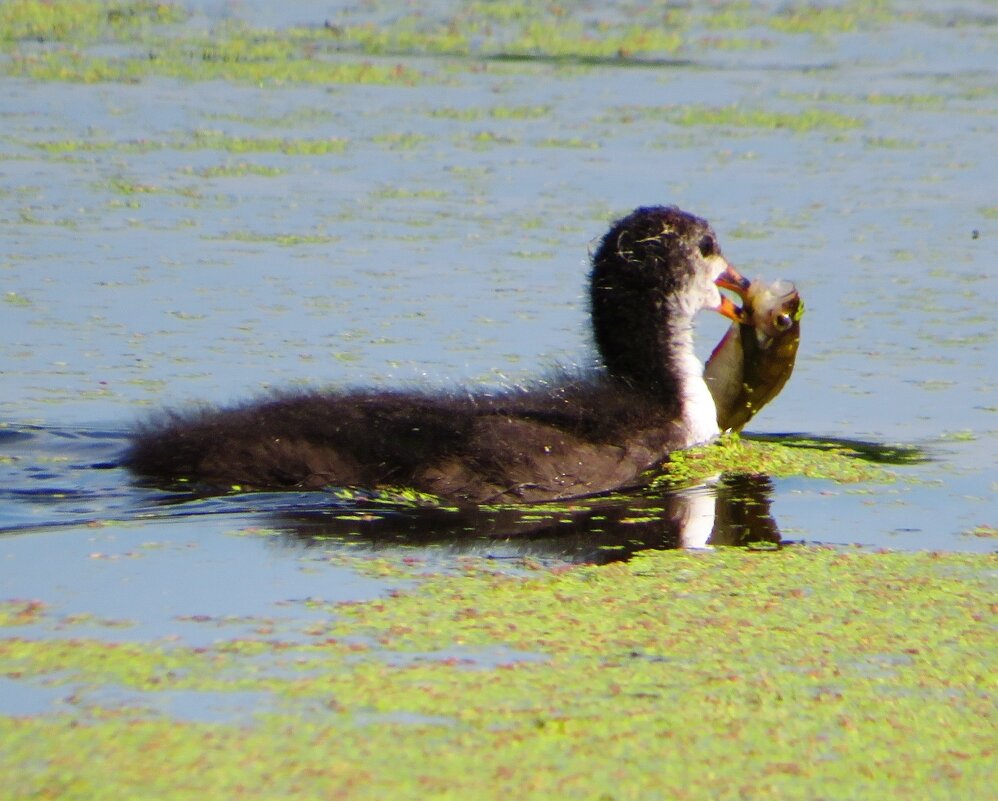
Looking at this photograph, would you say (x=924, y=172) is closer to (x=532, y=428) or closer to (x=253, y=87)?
(x=253, y=87)

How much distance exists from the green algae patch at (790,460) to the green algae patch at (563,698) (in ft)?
4.52

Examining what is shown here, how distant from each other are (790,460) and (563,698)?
2843 millimetres

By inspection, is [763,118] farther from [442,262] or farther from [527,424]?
[527,424]

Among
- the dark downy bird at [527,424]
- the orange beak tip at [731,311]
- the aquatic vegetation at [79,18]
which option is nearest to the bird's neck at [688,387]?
the dark downy bird at [527,424]

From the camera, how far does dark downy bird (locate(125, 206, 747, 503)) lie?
20.2 ft

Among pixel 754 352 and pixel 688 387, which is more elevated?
pixel 754 352

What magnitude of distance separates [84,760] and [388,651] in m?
0.94

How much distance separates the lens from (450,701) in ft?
13.6

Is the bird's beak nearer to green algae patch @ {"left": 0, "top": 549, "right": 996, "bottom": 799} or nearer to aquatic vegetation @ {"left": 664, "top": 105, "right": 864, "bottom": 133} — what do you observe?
green algae patch @ {"left": 0, "top": 549, "right": 996, "bottom": 799}

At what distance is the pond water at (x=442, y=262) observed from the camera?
5.81 m

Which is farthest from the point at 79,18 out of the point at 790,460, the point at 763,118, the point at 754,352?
the point at 790,460

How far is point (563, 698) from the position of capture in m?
4.20

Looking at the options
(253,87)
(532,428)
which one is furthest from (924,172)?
(532,428)

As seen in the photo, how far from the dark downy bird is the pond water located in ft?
0.57
